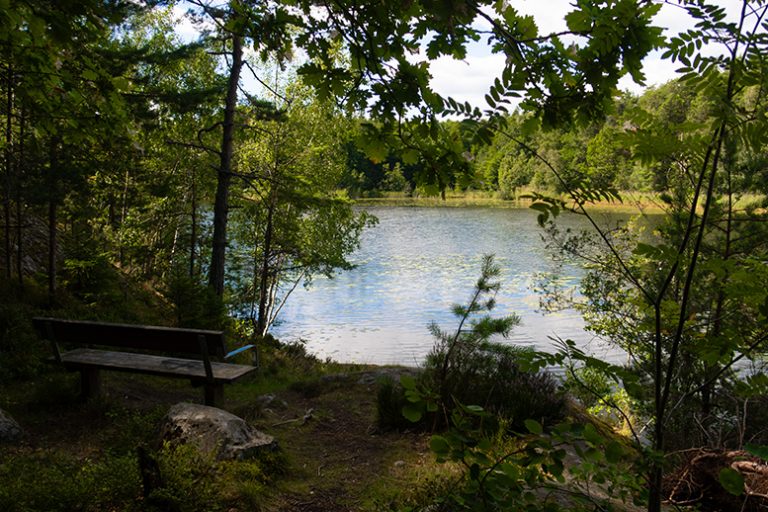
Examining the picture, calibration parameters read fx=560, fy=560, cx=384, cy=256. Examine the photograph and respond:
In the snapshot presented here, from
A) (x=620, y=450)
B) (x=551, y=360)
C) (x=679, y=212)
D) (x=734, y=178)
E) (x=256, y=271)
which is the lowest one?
(x=256, y=271)

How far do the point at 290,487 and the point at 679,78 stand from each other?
10.9 feet

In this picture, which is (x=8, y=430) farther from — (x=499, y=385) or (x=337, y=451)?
(x=499, y=385)

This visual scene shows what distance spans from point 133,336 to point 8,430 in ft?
3.83

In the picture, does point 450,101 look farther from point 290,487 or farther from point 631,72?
point 290,487

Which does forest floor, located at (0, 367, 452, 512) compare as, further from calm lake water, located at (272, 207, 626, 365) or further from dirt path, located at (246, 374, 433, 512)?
calm lake water, located at (272, 207, 626, 365)

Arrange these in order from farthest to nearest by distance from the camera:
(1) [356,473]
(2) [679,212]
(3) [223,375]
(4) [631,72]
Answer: (2) [679,212] < (3) [223,375] < (1) [356,473] < (4) [631,72]

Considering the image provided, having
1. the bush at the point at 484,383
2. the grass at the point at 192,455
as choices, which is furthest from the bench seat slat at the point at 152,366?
the bush at the point at 484,383

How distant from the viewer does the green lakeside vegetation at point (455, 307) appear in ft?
5.29

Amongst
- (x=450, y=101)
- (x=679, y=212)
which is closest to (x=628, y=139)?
(x=450, y=101)

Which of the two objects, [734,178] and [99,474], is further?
[734,178]

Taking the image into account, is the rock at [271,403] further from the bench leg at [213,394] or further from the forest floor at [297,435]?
the bench leg at [213,394]

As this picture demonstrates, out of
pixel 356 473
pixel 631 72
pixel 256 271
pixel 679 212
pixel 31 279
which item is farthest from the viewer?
pixel 256 271

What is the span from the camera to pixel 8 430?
4215 mm

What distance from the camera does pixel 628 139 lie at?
176 cm
